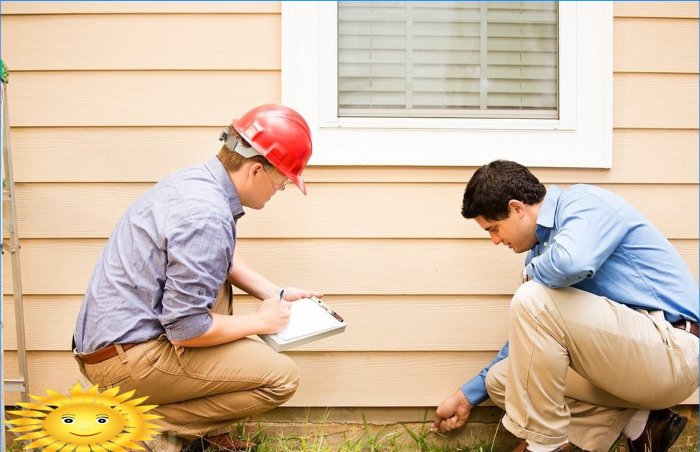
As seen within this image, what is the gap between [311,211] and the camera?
276cm

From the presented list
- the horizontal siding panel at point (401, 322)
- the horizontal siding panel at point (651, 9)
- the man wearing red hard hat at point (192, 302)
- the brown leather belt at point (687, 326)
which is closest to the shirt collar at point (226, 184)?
the man wearing red hard hat at point (192, 302)

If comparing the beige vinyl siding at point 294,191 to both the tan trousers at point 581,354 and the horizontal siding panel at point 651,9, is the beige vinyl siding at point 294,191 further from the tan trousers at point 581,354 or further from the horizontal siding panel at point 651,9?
the tan trousers at point 581,354

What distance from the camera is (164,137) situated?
2748mm

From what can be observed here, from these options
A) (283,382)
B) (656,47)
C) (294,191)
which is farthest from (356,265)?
(656,47)

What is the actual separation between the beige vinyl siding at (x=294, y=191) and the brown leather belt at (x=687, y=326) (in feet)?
2.12

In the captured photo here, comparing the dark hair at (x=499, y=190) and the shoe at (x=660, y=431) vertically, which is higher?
the dark hair at (x=499, y=190)

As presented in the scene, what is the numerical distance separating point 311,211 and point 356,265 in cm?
28

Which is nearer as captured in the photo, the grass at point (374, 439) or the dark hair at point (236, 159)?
the dark hair at point (236, 159)

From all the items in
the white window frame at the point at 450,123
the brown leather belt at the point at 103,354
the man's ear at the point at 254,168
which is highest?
the white window frame at the point at 450,123

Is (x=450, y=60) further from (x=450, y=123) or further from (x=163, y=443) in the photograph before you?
(x=163, y=443)

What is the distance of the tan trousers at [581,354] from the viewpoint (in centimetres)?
216

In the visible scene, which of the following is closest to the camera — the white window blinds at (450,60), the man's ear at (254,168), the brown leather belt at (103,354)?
the brown leather belt at (103,354)

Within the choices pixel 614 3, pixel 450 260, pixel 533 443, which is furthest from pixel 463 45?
pixel 533 443

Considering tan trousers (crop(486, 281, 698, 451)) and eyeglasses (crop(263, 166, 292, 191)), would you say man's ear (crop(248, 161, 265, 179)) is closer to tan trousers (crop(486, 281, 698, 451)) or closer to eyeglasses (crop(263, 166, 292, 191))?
eyeglasses (crop(263, 166, 292, 191))
